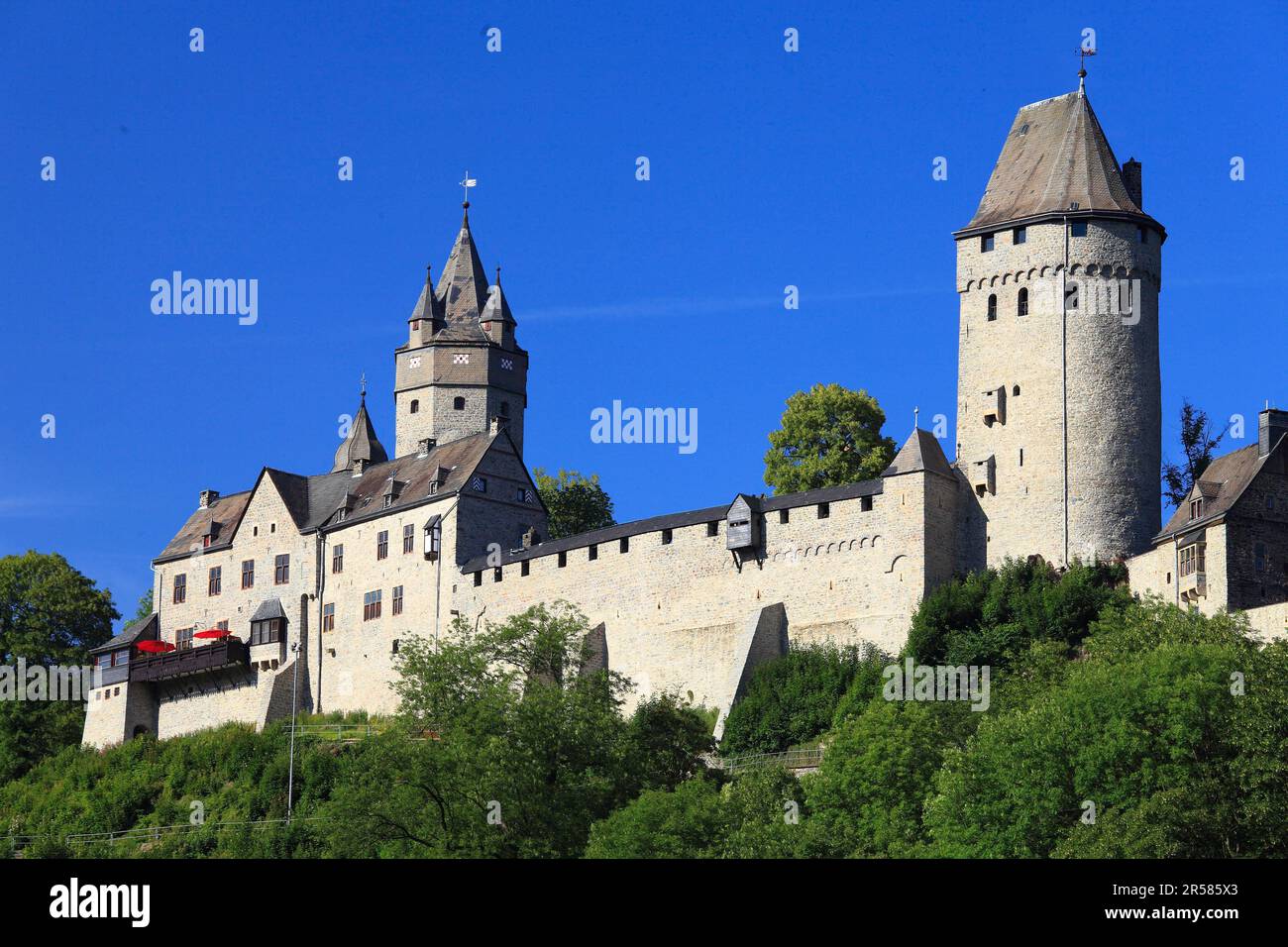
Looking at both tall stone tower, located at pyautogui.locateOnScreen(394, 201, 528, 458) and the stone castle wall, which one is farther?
tall stone tower, located at pyautogui.locateOnScreen(394, 201, 528, 458)

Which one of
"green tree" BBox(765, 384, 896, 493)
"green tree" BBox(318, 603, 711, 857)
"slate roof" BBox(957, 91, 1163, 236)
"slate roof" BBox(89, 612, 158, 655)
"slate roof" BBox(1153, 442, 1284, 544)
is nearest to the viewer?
"green tree" BBox(318, 603, 711, 857)

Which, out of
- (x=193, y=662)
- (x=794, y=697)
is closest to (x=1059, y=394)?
(x=794, y=697)

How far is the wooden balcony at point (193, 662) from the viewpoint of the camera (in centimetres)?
7438

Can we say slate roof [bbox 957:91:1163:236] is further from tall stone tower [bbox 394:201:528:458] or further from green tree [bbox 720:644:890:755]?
tall stone tower [bbox 394:201:528:458]

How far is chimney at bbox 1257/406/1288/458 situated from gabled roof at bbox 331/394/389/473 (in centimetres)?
3621

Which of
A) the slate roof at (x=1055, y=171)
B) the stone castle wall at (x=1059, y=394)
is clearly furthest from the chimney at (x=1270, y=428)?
the slate roof at (x=1055, y=171)

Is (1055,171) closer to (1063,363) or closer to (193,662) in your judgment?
(1063,363)

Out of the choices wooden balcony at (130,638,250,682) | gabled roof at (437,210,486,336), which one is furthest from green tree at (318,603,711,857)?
gabled roof at (437,210,486,336)

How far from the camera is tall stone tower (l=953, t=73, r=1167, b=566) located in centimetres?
5909

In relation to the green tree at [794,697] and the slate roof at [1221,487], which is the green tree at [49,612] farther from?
the slate roof at [1221,487]

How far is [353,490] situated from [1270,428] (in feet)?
111

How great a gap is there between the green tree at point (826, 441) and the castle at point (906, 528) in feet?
24.1
